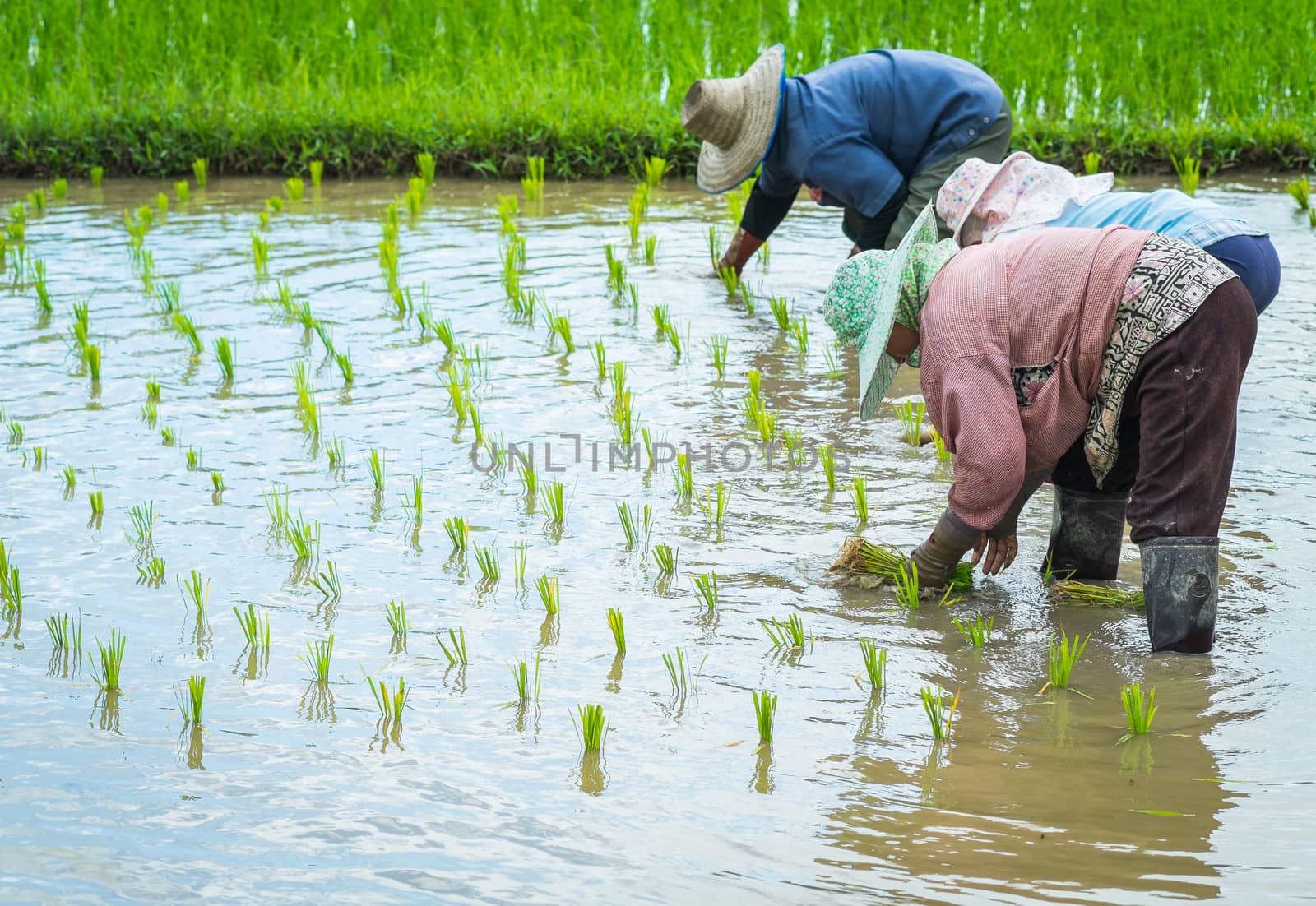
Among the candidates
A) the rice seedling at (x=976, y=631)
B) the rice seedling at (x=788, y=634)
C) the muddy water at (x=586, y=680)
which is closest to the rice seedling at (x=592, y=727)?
the muddy water at (x=586, y=680)

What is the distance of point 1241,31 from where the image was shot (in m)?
7.80

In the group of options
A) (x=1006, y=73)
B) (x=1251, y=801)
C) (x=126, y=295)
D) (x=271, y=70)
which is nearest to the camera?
(x=1251, y=801)

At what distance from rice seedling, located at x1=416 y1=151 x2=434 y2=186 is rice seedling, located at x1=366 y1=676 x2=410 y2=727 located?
4999mm

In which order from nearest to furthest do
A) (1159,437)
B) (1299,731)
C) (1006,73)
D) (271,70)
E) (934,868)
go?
(934,868)
(1299,731)
(1159,437)
(1006,73)
(271,70)

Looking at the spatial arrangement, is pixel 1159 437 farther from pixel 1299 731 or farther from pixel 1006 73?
pixel 1006 73

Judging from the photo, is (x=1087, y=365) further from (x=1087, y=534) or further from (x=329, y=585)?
(x=329, y=585)

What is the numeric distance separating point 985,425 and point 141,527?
2.11 metres

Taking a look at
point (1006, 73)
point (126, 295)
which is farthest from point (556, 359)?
point (1006, 73)

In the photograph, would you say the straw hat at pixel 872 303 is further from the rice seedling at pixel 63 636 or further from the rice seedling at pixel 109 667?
the rice seedling at pixel 63 636

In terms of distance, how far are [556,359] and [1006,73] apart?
4.22m

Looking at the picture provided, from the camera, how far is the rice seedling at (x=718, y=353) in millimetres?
4637

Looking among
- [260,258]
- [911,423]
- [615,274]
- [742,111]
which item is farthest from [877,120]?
[260,258]

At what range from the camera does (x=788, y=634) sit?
289 centimetres

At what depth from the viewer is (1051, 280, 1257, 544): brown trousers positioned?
2.61m
